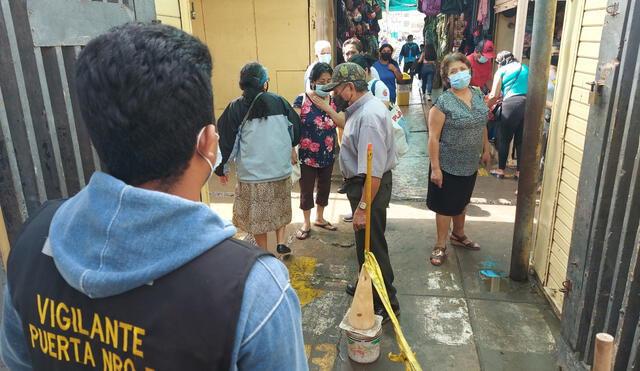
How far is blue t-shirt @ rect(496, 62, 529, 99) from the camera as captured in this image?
6094 mm

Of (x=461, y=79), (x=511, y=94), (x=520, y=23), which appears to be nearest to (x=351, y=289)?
(x=461, y=79)

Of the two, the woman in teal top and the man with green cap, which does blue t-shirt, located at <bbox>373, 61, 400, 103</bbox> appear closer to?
the woman in teal top

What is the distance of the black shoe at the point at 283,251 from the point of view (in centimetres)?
431

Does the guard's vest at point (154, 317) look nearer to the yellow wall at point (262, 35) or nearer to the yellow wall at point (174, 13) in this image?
the yellow wall at point (174, 13)

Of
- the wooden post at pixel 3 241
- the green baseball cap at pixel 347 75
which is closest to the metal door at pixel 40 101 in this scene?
the wooden post at pixel 3 241

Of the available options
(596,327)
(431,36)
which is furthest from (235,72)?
(431,36)

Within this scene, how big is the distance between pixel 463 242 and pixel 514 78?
9.80 ft

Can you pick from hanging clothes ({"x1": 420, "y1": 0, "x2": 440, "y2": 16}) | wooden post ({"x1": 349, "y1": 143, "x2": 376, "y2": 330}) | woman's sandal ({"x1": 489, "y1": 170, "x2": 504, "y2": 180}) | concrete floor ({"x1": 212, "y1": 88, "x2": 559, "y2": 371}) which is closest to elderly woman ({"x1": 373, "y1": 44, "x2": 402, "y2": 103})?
woman's sandal ({"x1": 489, "y1": 170, "x2": 504, "y2": 180})

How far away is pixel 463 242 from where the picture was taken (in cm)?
453

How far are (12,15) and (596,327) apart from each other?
3.03m

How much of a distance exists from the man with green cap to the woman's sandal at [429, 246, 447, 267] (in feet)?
3.08

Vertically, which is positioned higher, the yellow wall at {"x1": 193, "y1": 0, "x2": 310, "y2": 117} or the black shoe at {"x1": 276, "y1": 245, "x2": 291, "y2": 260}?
the yellow wall at {"x1": 193, "y1": 0, "x2": 310, "y2": 117}

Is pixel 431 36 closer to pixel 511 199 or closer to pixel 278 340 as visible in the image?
pixel 511 199

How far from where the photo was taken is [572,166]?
10.5 ft
